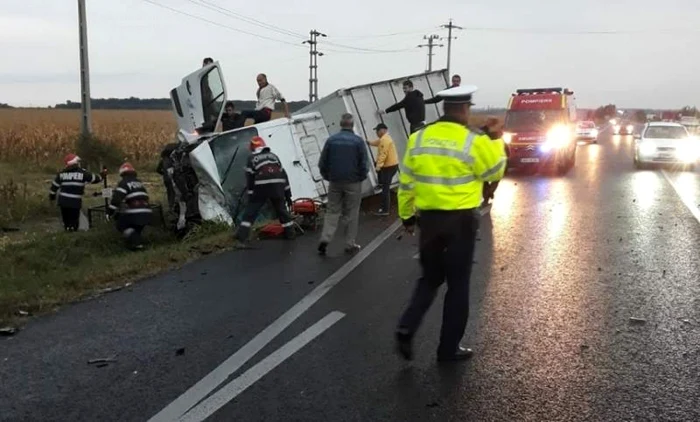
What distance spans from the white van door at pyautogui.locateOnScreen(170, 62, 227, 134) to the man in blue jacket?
166 inches

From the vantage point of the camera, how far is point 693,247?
9000mm

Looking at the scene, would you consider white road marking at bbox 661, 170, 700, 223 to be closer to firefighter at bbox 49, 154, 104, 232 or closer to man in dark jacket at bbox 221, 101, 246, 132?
man in dark jacket at bbox 221, 101, 246, 132

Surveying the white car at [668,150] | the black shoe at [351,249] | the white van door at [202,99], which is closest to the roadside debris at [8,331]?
the black shoe at [351,249]

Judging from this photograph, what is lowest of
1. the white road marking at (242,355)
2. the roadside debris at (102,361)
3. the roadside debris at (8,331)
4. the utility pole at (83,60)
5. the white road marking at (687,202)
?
the roadside debris at (8,331)

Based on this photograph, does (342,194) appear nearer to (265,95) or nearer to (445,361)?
(445,361)

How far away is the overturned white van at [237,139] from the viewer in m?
11.6

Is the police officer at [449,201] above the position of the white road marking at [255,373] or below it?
above

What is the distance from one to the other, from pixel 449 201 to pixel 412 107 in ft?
34.2

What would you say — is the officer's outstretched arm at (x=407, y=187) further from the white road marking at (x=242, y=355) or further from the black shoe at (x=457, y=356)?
the white road marking at (x=242, y=355)

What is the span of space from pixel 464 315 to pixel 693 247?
18.4 feet

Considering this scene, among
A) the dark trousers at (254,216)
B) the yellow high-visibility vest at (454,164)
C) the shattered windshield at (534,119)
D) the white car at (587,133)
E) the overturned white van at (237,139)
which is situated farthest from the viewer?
the white car at (587,133)

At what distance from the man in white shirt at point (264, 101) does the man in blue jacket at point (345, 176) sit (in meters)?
5.05

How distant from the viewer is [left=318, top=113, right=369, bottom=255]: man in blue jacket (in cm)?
915

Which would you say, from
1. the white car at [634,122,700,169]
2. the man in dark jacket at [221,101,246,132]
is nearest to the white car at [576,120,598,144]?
the white car at [634,122,700,169]
